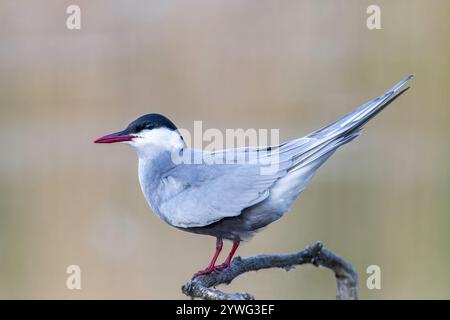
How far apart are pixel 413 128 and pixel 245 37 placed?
1259mm

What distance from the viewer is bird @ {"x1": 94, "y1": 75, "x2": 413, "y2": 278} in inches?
79.3

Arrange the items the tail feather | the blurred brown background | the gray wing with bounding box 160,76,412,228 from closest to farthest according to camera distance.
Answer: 1. the tail feather
2. the gray wing with bounding box 160,76,412,228
3. the blurred brown background

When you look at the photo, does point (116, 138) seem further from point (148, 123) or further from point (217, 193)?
point (217, 193)

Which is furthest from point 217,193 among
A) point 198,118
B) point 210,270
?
point 198,118

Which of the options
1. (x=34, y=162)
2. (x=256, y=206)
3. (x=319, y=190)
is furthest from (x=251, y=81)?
(x=256, y=206)

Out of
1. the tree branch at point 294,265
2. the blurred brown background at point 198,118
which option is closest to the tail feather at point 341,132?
the tree branch at point 294,265

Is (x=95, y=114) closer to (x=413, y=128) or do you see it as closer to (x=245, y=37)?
(x=245, y=37)

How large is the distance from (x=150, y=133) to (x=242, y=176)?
0.27 meters

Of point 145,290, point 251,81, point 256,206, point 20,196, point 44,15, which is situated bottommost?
point 145,290

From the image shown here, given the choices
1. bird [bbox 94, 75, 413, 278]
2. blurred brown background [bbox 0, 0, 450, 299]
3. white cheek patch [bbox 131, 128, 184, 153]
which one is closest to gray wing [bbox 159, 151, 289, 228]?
bird [bbox 94, 75, 413, 278]

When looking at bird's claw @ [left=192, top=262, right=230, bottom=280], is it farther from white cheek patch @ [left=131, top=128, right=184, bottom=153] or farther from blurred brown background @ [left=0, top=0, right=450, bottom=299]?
blurred brown background @ [left=0, top=0, right=450, bottom=299]

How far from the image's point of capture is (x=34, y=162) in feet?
17.1

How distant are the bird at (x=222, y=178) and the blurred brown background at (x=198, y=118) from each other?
1.88 metres

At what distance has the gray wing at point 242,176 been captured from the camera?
6.57 feet
